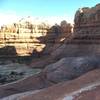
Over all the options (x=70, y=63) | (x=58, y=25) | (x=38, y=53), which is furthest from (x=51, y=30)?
(x=70, y=63)

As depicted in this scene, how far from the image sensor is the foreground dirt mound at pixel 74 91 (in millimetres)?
11805

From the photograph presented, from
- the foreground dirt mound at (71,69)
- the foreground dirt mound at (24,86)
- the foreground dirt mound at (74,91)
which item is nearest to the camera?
the foreground dirt mound at (74,91)

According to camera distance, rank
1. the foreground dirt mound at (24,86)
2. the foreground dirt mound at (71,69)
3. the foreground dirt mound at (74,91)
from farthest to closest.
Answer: the foreground dirt mound at (71,69) < the foreground dirt mound at (24,86) < the foreground dirt mound at (74,91)

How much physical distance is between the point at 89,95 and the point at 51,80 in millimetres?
6330

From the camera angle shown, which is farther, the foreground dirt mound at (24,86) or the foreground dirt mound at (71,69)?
the foreground dirt mound at (71,69)

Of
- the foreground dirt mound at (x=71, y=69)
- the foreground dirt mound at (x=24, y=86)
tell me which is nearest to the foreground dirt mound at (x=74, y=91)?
the foreground dirt mound at (x=71, y=69)

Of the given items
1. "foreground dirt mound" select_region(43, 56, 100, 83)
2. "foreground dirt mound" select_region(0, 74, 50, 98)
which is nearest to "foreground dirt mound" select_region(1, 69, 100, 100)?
"foreground dirt mound" select_region(43, 56, 100, 83)

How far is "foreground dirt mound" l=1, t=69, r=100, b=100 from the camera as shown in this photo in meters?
11.8

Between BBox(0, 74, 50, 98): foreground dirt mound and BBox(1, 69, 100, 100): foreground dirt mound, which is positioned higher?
BBox(1, 69, 100, 100): foreground dirt mound

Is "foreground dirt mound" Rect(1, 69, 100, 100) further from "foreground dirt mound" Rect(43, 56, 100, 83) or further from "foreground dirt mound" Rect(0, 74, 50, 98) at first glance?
"foreground dirt mound" Rect(0, 74, 50, 98)

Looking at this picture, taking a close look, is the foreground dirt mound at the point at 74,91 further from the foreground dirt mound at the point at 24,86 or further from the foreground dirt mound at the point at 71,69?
the foreground dirt mound at the point at 24,86

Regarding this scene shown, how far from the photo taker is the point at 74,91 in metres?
12.6

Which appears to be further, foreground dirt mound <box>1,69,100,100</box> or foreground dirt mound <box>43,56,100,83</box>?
foreground dirt mound <box>43,56,100,83</box>

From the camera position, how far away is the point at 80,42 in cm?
4712
